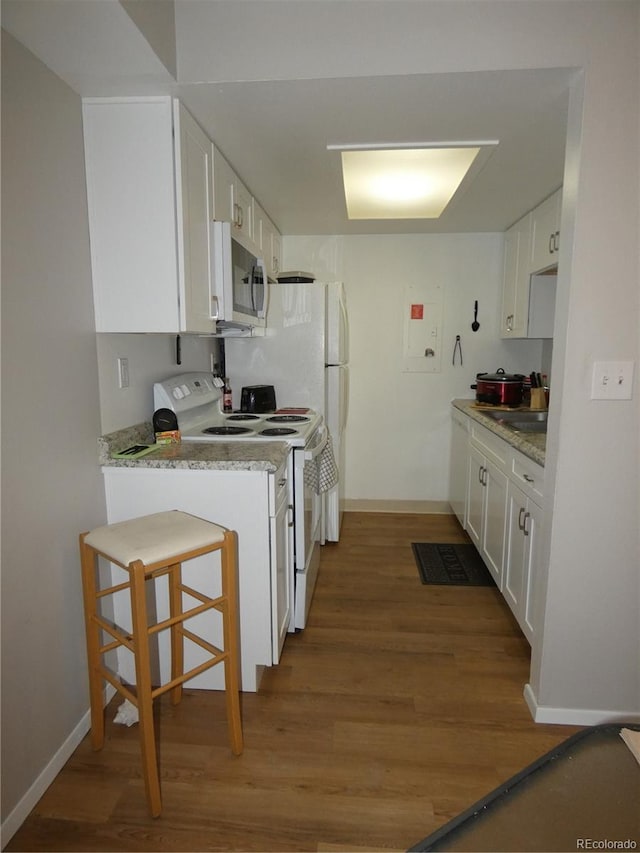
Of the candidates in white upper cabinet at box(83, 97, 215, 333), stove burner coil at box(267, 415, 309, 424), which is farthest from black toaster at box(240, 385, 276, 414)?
white upper cabinet at box(83, 97, 215, 333)

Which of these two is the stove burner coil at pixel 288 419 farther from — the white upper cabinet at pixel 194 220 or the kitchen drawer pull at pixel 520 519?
the kitchen drawer pull at pixel 520 519

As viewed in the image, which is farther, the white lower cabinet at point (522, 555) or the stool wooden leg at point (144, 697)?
the white lower cabinet at point (522, 555)

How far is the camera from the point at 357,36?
1484 mm

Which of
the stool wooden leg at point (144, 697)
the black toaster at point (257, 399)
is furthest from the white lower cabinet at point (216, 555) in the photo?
the black toaster at point (257, 399)

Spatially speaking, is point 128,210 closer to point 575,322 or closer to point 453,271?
point 575,322

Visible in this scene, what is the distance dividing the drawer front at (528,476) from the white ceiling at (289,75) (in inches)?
52.6

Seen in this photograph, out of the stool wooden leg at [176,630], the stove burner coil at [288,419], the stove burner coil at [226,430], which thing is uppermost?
the stove burner coil at [288,419]

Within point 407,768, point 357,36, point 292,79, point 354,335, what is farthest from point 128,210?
point 354,335

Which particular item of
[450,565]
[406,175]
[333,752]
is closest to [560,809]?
[333,752]

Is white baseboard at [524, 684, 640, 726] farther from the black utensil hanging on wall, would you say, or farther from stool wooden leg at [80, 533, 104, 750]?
the black utensil hanging on wall

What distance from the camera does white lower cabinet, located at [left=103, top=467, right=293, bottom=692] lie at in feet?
5.71

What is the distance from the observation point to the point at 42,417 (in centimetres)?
143

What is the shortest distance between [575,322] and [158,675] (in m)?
2.03

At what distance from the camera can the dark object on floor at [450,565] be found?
2807mm
